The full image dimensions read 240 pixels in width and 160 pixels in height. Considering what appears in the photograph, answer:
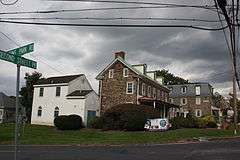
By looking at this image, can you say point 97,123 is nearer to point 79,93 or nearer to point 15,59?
point 79,93

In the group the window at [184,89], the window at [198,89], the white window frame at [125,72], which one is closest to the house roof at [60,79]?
the white window frame at [125,72]

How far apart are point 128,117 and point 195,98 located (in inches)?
1932

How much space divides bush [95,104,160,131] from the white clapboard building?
687cm

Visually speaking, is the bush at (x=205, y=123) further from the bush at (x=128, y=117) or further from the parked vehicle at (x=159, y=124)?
the parked vehicle at (x=159, y=124)

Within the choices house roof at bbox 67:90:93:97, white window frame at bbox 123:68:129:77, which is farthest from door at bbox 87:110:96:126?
white window frame at bbox 123:68:129:77

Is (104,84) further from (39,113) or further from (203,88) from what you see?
(203,88)

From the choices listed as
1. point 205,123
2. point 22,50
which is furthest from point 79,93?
point 22,50

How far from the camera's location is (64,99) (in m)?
51.6

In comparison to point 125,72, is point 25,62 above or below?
below

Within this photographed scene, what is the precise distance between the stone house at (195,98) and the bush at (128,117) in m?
42.8

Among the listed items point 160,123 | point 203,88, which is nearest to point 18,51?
point 160,123

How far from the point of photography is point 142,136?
110 ft

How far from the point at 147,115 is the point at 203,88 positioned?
48477 mm

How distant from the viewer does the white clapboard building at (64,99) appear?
49.6 metres
